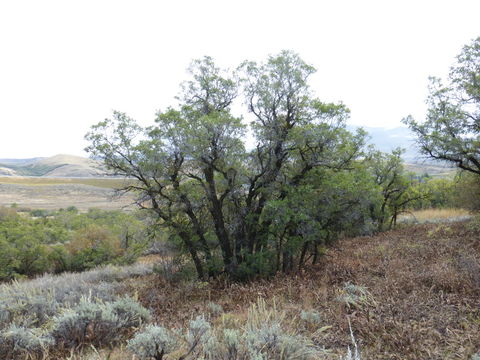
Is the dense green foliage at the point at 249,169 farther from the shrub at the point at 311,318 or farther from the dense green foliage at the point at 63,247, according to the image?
the dense green foliage at the point at 63,247

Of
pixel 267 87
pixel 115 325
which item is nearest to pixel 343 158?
pixel 267 87

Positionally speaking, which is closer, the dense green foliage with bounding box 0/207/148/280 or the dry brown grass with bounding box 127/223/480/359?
the dry brown grass with bounding box 127/223/480/359

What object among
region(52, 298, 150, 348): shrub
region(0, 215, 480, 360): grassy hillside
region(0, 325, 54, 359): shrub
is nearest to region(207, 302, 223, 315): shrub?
region(0, 215, 480, 360): grassy hillside

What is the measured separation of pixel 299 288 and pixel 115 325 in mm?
4543

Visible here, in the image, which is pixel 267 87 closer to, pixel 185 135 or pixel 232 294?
pixel 185 135

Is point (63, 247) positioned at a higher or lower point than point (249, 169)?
lower

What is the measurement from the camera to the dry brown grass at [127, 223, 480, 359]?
166 inches

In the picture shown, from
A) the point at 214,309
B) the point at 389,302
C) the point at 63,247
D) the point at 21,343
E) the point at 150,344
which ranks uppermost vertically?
the point at 150,344

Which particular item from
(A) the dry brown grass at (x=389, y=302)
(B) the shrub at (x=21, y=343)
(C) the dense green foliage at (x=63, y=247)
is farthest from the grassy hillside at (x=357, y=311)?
(C) the dense green foliage at (x=63, y=247)

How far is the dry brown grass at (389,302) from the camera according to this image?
Answer: 4.21 metres

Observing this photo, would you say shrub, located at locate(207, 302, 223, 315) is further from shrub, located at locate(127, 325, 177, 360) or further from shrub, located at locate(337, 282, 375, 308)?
shrub, located at locate(127, 325, 177, 360)

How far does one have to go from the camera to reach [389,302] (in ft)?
18.8

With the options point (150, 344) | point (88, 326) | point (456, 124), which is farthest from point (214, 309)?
point (456, 124)

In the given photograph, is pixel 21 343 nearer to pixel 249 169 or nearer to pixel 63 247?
pixel 249 169
